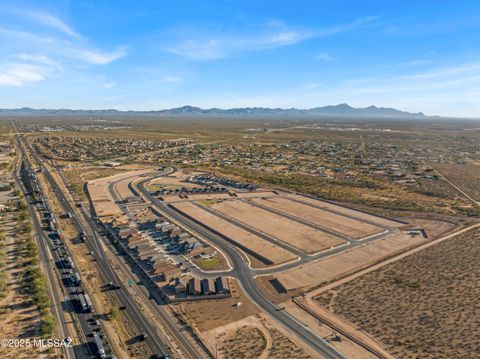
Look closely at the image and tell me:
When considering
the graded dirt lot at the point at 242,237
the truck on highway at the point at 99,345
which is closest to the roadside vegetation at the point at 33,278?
the truck on highway at the point at 99,345

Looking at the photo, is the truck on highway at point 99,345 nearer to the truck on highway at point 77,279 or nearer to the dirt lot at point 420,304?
the truck on highway at point 77,279

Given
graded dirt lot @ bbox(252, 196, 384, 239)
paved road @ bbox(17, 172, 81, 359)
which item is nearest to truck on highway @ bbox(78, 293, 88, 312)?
paved road @ bbox(17, 172, 81, 359)

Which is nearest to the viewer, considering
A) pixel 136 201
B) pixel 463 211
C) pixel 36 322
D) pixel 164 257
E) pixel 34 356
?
pixel 34 356

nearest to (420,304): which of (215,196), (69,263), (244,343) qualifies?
(244,343)

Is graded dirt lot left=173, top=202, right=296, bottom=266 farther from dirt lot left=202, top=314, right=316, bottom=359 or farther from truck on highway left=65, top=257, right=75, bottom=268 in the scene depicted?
truck on highway left=65, top=257, right=75, bottom=268

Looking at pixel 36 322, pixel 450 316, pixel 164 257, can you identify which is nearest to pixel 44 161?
pixel 164 257

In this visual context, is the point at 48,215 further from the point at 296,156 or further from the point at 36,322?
the point at 296,156
